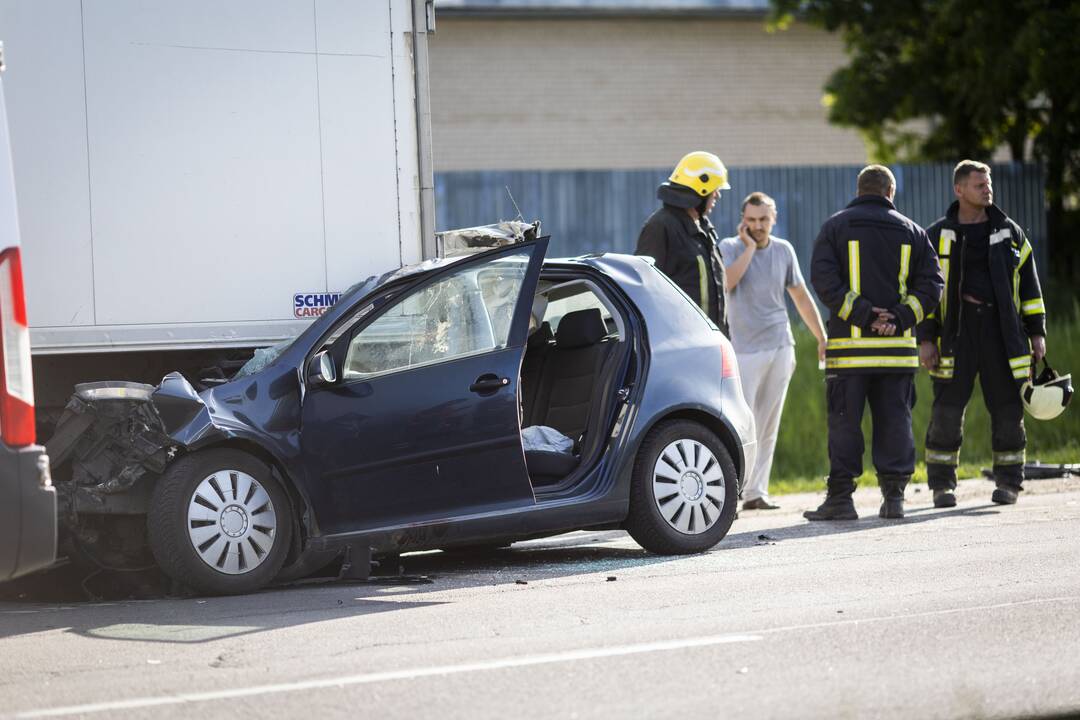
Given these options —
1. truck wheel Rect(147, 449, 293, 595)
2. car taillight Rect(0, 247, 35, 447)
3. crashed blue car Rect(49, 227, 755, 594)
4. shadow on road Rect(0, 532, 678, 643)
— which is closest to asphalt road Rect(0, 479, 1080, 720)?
shadow on road Rect(0, 532, 678, 643)

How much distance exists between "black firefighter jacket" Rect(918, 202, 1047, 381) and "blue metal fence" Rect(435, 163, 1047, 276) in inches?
339

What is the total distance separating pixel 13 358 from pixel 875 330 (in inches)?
221

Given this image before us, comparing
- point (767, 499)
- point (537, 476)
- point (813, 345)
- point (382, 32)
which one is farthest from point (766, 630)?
point (813, 345)

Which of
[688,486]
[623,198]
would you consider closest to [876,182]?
[688,486]

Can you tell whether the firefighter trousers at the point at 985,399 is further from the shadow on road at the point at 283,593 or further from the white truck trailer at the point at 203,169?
the white truck trailer at the point at 203,169

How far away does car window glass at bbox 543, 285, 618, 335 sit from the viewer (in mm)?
8492

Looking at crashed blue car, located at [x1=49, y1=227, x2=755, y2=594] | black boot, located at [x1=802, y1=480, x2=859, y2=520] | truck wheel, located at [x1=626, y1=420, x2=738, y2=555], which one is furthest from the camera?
black boot, located at [x1=802, y1=480, x2=859, y2=520]

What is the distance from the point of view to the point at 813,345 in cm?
1717

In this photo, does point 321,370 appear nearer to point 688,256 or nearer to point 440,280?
point 440,280

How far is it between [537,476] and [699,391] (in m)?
0.94

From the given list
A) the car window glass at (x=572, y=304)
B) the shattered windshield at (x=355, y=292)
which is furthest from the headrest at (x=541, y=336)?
the shattered windshield at (x=355, y=292)

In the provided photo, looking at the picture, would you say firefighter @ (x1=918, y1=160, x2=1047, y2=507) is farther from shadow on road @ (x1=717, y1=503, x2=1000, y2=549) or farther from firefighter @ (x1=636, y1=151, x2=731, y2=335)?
firefighter @ (x1=636, y1=151, x2=731, y2=335)

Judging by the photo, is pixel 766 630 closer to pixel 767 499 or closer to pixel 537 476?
pixel 537 476

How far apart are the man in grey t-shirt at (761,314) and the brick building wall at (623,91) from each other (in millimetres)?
18870
